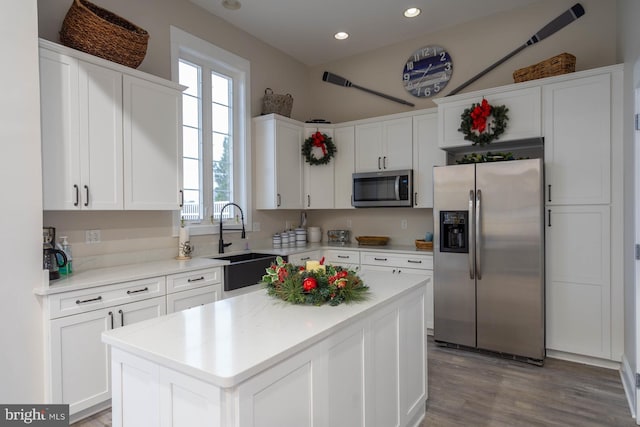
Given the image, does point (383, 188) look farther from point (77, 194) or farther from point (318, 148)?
point (77, 194)

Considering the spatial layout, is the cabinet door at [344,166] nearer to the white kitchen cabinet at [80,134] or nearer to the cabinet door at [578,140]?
the cabinet door at [578,140]

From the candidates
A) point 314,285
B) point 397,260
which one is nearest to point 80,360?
point 314,285

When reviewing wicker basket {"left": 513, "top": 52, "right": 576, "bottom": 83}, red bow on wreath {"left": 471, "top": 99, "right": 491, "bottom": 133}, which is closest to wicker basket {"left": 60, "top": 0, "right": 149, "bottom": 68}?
red bow on wreath {"left": 471, "top": 99, "right": 491, "bottom": 133}

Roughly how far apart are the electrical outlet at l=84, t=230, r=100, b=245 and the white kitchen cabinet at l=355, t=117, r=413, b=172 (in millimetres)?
2753

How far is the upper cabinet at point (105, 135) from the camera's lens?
2.33 meters

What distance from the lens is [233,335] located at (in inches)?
52.5

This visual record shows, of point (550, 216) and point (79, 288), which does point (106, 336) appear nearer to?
point (79, 288)

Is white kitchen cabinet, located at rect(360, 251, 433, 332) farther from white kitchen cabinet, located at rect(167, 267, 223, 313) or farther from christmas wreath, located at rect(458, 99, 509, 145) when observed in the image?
white kitchen cabinet, located at rect(167, 267, 223, 313)

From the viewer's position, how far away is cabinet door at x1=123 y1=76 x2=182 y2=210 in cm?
274

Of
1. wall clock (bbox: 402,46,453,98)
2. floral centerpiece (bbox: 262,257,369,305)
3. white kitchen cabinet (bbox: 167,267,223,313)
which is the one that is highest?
wall clock (bbox: 402,46,453,98)

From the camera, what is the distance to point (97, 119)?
255 cm

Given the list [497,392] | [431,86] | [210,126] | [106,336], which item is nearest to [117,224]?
[210,126]

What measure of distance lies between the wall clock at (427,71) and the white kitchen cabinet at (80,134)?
3.13 meters

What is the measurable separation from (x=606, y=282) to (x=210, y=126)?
3808mm
